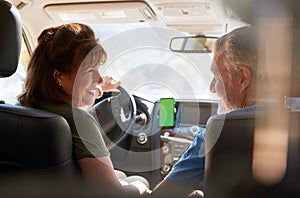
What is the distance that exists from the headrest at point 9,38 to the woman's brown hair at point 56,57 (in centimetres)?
15

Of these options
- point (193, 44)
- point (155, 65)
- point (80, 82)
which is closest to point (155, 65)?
point (155, 65)

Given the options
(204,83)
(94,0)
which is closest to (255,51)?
(204,83)

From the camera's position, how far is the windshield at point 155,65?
1.68 meters

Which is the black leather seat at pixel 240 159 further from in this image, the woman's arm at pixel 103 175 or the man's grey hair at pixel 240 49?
the woman's arm at pixel 103 175

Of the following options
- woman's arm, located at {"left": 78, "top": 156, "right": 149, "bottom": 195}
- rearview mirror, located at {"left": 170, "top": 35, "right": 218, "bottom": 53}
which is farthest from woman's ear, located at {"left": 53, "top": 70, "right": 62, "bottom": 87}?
rearview mirror, located at {"left": 170, "top": 35, "right": 218, "bottom": 53}

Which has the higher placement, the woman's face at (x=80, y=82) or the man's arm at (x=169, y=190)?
the woman's face at (x=80, y=82)

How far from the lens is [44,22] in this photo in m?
2.67

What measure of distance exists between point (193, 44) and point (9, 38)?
96cm

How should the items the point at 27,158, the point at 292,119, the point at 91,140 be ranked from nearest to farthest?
the point at 292,119 → the point at 27,158 → the point at 91,140

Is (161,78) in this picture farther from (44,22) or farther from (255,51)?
(44,22)

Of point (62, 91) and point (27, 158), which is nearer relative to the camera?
point (27, 158)

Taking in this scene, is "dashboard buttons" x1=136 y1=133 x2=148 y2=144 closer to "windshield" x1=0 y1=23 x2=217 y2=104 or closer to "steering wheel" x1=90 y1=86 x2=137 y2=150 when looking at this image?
"steering wheel" x1=90 y1=86 x2=137 y2=150

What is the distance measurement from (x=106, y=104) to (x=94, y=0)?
53cm

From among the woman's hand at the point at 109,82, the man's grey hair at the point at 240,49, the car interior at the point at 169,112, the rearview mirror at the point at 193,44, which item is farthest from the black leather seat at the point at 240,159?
the woman's hand at the point at 109,82
